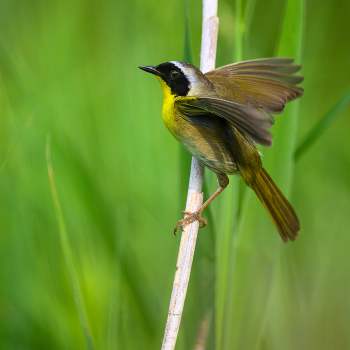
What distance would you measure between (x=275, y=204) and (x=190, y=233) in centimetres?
53

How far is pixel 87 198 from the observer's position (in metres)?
1.82

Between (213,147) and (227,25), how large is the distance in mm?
1388

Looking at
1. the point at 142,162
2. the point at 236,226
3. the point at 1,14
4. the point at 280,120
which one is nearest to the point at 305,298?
the point at 236,226

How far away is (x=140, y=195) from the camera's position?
2.25 metres

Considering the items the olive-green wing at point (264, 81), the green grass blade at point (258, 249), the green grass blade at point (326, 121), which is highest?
the olive-green wing at point (264, 81)

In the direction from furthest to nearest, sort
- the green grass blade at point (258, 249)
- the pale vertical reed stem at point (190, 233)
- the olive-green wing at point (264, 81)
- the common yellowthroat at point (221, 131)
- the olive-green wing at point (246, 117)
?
the olive-green wing at point (264, 81) < the common yellowthroat at point (221, 131) < the green grass blade at point (258, 249) < the pale vertical reed stem at point (190, 233) < the olive-green wing at point (246, 117)

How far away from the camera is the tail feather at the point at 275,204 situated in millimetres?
1773

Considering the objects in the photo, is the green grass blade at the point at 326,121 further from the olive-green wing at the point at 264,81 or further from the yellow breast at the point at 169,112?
the yellow breast at the point at 169,112

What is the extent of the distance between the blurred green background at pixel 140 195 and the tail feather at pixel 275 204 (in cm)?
5

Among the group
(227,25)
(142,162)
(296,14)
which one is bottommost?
(142,162)

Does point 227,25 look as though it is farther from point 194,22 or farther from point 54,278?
point 54,278

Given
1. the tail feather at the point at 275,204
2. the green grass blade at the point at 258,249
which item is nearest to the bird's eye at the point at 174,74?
the green grass blade at the point at 258,249

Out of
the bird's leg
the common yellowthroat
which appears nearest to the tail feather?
the common yellowthroat

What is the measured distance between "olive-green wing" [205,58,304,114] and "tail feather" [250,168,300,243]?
0.40m
